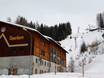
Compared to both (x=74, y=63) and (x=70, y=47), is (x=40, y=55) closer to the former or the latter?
(x=74, y=63)

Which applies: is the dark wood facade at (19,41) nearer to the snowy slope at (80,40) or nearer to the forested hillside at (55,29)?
the snowy slope at (80,40)

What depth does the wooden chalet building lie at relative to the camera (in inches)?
2238

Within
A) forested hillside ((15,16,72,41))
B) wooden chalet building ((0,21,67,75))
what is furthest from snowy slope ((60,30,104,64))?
wooden chalet building ((0,21,67,75))

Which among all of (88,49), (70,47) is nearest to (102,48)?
(88,49)

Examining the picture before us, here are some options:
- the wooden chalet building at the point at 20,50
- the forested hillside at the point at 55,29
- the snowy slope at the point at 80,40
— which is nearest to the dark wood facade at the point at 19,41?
the wooden chalet building at the point at 20,50

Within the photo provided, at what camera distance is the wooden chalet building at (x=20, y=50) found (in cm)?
5684

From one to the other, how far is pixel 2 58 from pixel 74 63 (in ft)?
175

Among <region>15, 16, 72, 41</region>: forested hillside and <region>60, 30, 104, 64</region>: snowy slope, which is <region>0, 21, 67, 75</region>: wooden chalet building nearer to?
<region>60, 30, 104, 64</region>: snowy slope

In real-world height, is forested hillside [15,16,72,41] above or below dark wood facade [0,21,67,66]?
above

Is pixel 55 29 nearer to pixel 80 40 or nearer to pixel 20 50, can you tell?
pixel 80 40

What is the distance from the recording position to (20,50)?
58312 millimetres

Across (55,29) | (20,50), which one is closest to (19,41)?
(20,50)

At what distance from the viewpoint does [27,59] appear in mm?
56594

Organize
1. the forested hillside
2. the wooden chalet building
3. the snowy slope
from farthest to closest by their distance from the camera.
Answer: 1. the forested hillside
2. the snowy slope
3. the wooden chalet building
